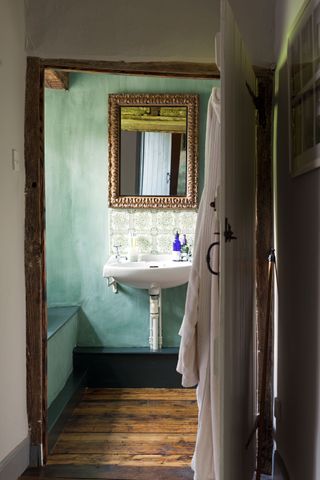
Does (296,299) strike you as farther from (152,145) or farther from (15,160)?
(152,145)

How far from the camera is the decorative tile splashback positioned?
11.9 feet

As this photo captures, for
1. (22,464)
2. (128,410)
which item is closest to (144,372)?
(128,410)

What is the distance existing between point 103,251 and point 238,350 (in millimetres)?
1893

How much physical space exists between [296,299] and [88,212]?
2.07 meters

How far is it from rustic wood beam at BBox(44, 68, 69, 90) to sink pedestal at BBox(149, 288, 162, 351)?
160 cm

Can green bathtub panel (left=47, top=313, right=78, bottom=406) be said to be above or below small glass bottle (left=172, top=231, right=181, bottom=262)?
below

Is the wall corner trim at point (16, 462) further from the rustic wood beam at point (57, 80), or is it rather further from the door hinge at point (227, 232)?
the rustic wood beam at point (57, 80)

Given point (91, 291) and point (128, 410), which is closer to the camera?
point (128, 410)

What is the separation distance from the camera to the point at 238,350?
1.93 metres

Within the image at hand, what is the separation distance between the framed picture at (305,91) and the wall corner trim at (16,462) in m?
1.77

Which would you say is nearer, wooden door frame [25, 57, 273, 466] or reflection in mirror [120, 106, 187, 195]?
wooden door frame [25, 57, 273, 466]

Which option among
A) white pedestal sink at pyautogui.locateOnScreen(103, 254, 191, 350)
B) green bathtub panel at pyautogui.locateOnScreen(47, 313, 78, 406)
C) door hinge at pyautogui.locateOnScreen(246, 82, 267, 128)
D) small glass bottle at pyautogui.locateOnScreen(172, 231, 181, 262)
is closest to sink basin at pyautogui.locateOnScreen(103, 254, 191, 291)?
white pedestal sink at pyautogui.locateOnScreen(103, 254, 191, 350)

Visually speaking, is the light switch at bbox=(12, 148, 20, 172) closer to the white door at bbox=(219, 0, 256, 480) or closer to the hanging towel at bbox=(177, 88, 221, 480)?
the hanging towel at bbox=(177, 88, 221, 480)

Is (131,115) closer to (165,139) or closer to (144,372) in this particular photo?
(165,139)
